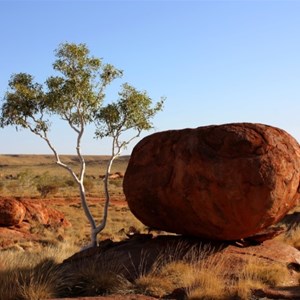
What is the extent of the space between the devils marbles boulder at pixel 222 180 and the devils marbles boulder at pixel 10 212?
11.5 meters

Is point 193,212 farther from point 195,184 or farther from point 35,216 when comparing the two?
point 35,216

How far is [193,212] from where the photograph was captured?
1133 centimetres

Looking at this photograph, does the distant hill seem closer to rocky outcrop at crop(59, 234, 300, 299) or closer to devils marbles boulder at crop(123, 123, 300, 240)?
rocky outcrop at crop(59, 234, 300, 299)

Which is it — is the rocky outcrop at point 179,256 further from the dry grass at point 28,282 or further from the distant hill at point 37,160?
the distant hill at point 37,160

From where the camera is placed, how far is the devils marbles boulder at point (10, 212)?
22.1 m

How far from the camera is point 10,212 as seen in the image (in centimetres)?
2225

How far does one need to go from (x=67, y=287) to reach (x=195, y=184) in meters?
3.32

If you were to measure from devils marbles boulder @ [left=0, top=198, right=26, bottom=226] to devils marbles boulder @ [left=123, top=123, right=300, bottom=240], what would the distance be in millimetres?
11506

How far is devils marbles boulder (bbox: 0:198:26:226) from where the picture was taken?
72.4 ft

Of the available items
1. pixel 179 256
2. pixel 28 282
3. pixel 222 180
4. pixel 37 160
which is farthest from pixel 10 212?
pixel 37 160

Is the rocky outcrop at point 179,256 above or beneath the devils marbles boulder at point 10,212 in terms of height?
above

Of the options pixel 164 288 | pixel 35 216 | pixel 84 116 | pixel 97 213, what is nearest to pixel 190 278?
pixel 164 288

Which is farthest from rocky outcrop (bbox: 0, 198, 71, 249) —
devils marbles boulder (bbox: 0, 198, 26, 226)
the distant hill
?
the distant hill

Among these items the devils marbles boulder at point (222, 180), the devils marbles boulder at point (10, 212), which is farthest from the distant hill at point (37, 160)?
the devils marbles boulder at point (222, 180)
